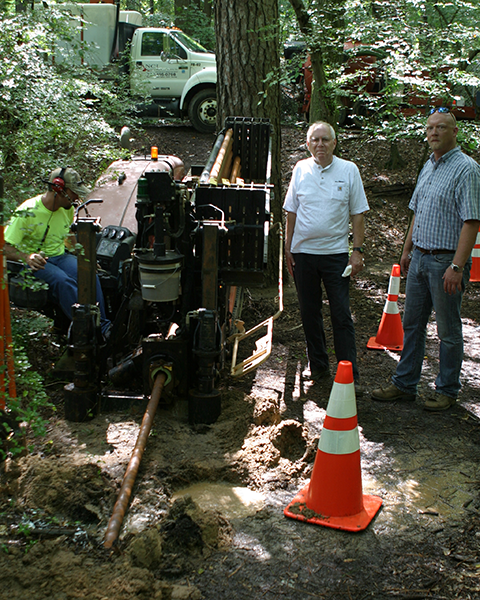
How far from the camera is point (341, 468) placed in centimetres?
314

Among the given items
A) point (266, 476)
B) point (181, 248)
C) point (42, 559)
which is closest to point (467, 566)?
point (266, 476)

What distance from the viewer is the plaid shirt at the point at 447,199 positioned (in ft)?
13.7

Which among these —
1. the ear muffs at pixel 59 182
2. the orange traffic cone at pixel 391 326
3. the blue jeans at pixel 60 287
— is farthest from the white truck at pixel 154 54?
the blue jeans at pixel 60 287

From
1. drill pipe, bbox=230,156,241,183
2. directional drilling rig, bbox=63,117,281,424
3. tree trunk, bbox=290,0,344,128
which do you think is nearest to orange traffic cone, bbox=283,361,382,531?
directional drilling rig, bbox=63,117,281,424

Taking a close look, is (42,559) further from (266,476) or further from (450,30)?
(450,30)

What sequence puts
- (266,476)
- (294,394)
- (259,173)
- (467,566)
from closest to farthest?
(467,566), (266,476), (294,394), (259,173)

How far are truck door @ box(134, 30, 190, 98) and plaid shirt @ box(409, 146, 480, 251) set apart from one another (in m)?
11.7

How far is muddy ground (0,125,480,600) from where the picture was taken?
2613mm

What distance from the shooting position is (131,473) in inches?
125

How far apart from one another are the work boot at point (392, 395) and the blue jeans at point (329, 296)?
9.1 inches

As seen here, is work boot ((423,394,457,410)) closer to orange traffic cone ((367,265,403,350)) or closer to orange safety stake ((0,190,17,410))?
orange traffic cone ((367,265,403,350))

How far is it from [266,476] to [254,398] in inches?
39.7

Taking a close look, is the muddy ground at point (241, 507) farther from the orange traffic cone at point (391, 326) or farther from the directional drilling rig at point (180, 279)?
the orange traffic cone at point (391, 326)

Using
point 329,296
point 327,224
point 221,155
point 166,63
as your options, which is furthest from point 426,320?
point 166,63
